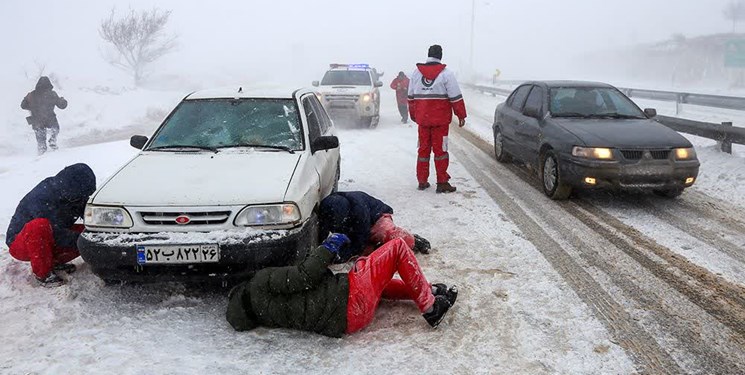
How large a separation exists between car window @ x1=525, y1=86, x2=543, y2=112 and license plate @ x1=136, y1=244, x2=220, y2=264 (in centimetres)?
559

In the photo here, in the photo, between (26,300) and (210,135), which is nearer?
(26,300)

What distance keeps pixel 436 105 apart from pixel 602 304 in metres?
3.98

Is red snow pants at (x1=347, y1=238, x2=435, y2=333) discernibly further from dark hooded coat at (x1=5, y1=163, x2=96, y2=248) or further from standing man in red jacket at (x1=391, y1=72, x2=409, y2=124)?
standing man in red jacket at (x1=391, y1=72, x2=409, y2=124)

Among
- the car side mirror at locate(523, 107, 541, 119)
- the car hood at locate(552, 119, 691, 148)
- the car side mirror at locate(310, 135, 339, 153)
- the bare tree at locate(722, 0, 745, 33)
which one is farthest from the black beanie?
the bare tree at locate(722, 0, 745, 33)

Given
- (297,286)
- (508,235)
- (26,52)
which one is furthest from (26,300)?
(26,52)

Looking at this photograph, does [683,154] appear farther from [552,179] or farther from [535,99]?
[535,99]

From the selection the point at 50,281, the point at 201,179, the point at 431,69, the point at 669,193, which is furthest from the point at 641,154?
the point at 50,281

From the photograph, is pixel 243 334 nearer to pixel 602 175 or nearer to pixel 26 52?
pixel 602 175

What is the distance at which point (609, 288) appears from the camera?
3.90 m

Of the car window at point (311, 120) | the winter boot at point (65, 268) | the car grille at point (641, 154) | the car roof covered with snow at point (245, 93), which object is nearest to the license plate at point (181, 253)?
the winter boot at point (65, 268)

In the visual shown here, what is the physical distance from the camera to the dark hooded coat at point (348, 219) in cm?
421

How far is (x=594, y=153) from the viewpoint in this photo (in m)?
5.95

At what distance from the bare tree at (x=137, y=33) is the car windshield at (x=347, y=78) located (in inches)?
1035

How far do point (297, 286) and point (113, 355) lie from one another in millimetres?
1173
